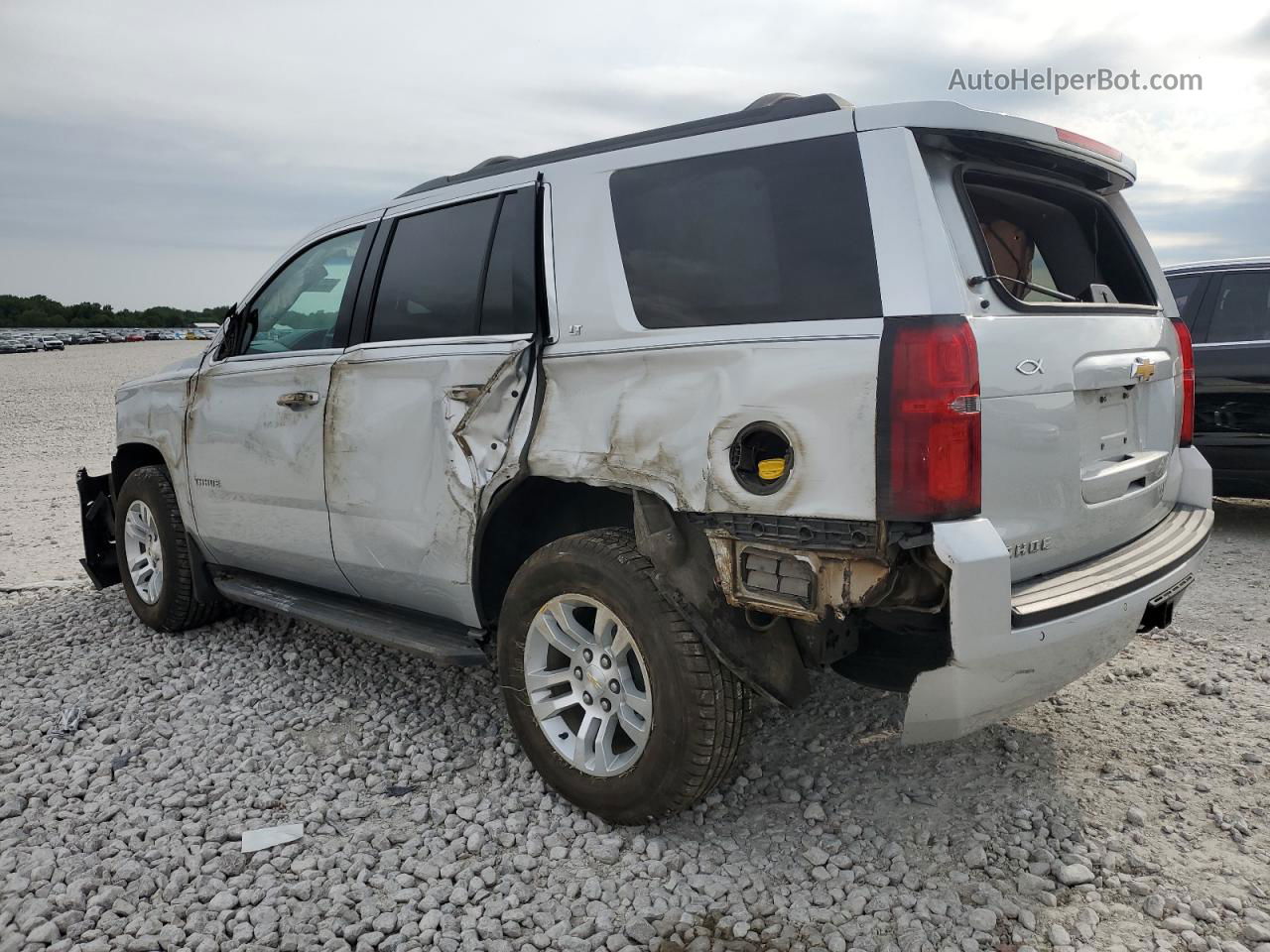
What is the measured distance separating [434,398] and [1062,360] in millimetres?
1983

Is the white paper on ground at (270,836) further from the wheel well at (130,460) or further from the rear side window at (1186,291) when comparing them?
the rear side window at (1186,291)

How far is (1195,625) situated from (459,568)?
357 cm

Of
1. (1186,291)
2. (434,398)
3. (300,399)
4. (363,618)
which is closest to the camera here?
(434,398)

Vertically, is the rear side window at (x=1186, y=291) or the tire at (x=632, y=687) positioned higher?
the rear side window at (x=1186, y=291)

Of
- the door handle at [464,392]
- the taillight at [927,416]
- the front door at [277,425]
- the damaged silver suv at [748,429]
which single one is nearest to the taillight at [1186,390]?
the damaged silver suv at [748,429]

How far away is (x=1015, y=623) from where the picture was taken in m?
2.46

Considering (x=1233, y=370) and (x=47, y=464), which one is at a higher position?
(x=1233, y=370)

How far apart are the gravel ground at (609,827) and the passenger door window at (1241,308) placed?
281 centimetres

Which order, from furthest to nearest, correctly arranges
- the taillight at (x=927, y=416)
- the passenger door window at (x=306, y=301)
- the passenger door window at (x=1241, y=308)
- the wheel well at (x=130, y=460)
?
the passenger door window at (x=1241, y=308) → the wheel well at (x=130, y=460) → the passenger door window at (x=306, y=301) → the taillight at (x=927, y=416)

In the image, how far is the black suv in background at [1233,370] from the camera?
6.29 m

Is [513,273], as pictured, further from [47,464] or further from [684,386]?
[47,464]

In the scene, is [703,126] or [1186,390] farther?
[1186,390]

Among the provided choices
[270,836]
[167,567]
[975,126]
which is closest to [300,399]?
[167,567]

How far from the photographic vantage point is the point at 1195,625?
477 centimetres
